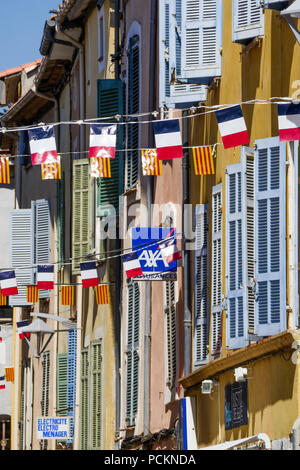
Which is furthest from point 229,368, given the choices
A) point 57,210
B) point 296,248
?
point 57,210

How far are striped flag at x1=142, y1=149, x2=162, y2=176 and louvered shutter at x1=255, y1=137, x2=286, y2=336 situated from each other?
3.91 m

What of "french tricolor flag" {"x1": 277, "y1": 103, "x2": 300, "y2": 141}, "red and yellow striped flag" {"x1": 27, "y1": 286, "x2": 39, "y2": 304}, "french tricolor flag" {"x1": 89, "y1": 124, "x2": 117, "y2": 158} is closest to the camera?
"french tricolor flag" {"x1": 277, "y1": 103, "x2": 300, "y2": 141}

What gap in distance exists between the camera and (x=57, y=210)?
32.3 m

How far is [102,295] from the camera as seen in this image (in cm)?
2520

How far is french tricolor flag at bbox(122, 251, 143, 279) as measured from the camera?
20312 mm

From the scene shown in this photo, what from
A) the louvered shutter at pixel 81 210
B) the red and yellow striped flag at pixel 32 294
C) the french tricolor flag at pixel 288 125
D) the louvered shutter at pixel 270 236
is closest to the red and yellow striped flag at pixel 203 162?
the louvered shutter at pixel 270 236

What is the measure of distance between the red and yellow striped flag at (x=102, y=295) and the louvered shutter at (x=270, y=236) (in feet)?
32.2

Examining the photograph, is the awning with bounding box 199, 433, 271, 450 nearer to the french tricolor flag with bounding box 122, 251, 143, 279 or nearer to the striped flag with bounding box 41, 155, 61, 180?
the striped flag with bounding box 41, 155, 61, 180

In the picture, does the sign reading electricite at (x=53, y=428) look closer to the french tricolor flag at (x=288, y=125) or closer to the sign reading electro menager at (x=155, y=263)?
the sign reading electro menager at (x=155, y=263)

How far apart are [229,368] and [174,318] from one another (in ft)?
12.5

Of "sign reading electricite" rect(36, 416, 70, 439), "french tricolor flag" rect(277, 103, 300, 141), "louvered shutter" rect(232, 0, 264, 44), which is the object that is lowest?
"sign reading electricite" rect(36, 416, 70, 439)

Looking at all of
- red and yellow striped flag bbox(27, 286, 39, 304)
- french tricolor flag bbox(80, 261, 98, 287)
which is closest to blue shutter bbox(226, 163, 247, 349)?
french tricolor flag bbox(80, 261, 98, 287)

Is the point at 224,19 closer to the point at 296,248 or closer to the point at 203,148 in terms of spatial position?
the point at 203,148

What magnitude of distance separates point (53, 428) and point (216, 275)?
1101cm
